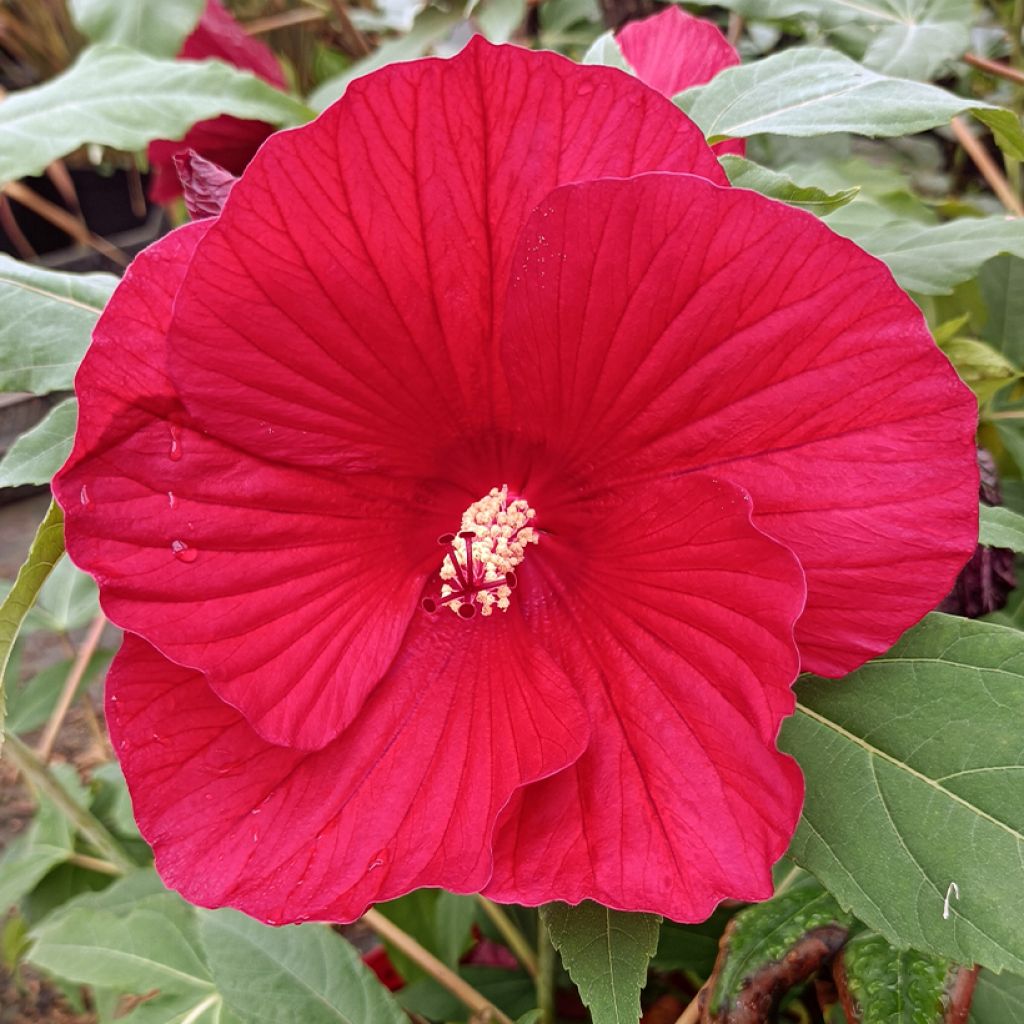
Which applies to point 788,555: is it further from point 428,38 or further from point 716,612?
point 428,38

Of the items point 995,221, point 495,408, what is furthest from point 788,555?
point 995,221

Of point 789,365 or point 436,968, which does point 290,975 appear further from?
point 789,365

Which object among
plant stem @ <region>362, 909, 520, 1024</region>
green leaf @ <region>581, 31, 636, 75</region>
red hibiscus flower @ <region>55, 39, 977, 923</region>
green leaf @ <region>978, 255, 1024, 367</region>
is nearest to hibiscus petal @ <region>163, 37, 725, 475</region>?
red hibiscus flower @ <region>55, 39, 977, 923</region>

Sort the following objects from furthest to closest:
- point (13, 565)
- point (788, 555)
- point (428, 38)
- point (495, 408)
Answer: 1. point (13, 565)
2. point (428, 38)
3. point (495, 408)
4. point (788, 555)

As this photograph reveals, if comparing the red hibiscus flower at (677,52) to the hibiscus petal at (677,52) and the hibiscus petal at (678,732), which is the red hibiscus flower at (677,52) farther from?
the hibiscus petal at (678,732)

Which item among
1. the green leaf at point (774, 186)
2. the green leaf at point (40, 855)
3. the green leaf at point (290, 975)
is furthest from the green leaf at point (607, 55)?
the green leaf at point (40, 855)

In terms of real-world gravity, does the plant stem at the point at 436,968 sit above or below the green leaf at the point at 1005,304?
below

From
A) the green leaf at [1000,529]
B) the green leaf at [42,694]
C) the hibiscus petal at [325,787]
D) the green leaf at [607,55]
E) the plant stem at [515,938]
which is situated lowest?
the green leaf at [42,694]

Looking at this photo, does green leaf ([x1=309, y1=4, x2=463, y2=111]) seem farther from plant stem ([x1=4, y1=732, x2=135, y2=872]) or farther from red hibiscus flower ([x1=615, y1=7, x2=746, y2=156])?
plant stem ([x1=4, y1=732, x2=135, y2=872])
